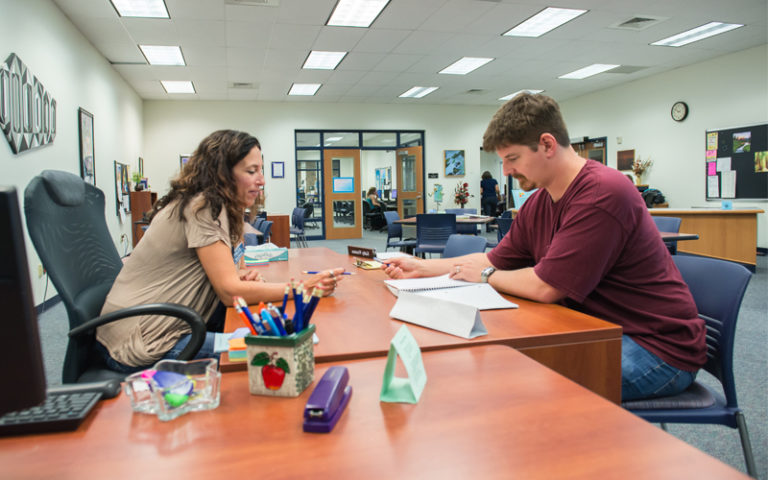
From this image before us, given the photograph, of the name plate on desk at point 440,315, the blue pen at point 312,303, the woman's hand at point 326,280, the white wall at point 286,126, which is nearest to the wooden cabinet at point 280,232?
the white wall at point 286,126

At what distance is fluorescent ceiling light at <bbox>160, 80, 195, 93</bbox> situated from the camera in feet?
26.4

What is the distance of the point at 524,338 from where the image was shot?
1.06m

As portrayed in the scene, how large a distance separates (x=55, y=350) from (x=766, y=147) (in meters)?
8.52

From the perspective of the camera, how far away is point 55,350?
311 centimetres

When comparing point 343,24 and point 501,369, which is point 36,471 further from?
point 343,24

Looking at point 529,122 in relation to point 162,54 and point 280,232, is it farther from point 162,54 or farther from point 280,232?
point 162,54

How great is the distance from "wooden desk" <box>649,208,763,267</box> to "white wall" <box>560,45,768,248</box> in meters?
1.28

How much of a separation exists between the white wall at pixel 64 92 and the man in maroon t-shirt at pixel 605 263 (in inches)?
87.4

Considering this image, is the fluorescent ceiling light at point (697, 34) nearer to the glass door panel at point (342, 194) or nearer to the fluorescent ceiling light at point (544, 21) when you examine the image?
the fluorescent ceiling light at point (544, 21)

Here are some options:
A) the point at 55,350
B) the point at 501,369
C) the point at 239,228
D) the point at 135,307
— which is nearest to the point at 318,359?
the point at 501,369

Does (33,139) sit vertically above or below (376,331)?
above

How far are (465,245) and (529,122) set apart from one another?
1.13 meters

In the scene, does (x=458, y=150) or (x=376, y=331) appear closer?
(x=376, y=331)

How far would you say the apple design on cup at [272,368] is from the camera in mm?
788
